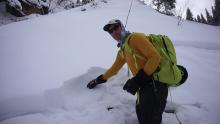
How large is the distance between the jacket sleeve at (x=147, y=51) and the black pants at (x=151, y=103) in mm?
242

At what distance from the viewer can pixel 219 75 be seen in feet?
15.7

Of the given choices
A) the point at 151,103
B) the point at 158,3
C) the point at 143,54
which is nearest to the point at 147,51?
the point at 143,54

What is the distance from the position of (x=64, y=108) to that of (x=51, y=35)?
303 centimetres

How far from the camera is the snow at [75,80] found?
3.27 metres

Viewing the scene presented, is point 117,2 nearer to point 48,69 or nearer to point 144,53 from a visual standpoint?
point 48,69

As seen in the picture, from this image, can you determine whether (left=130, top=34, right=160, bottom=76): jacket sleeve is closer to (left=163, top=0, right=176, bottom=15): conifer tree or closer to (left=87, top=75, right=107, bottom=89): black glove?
(left=87, top=75, right=107, bottom=89): black glove

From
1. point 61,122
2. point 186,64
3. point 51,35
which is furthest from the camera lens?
point 51,35

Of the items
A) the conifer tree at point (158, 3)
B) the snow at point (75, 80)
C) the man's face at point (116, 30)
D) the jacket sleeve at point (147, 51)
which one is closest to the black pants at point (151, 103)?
the jacket sleeve at point (147, 51)

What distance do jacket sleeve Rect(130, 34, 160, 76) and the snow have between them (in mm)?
928

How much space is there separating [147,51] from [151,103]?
65 centimetres

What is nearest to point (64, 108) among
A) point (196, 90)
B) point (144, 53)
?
point (144, 53)

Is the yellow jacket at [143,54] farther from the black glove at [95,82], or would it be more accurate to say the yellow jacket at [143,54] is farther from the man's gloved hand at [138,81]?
the black glove at [95,82]

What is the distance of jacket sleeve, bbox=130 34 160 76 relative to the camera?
2719 mm

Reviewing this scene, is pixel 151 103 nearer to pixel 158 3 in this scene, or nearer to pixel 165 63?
pixel 165 63
